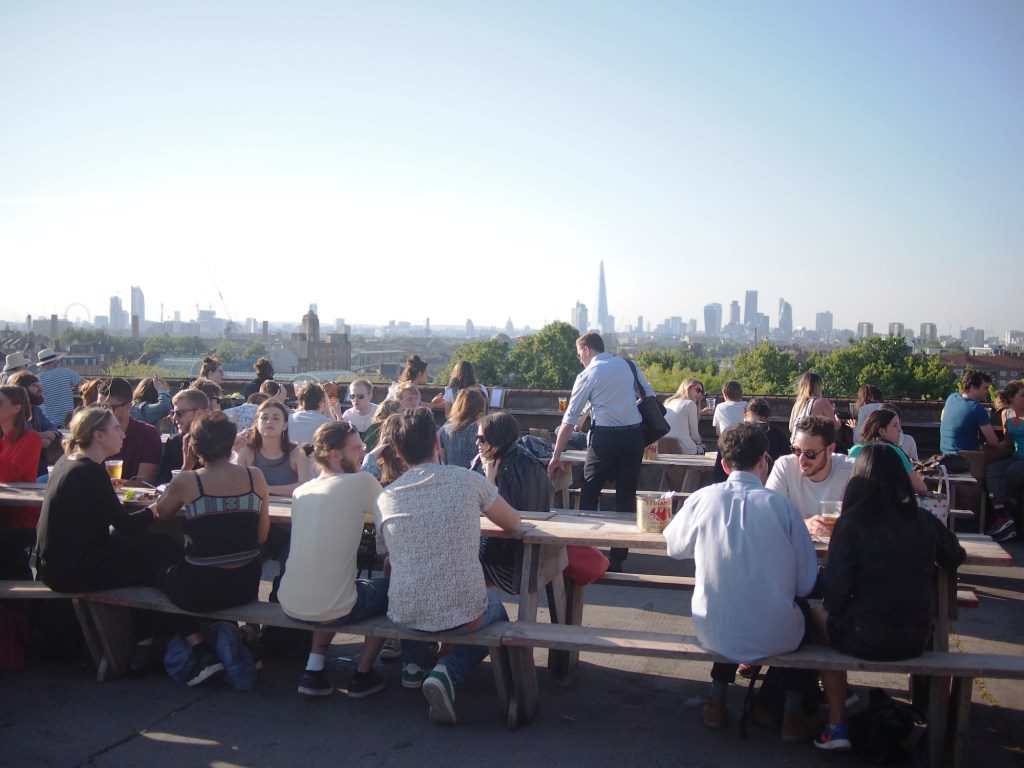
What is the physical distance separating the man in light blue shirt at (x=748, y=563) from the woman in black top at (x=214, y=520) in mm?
2129

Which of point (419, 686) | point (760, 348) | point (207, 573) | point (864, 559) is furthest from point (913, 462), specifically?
point (760, 348)

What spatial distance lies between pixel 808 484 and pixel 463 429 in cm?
221

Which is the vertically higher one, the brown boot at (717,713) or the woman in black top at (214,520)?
the woman in black top at (214,520)

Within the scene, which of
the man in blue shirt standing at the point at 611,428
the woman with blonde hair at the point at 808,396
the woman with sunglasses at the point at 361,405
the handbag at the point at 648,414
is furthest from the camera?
the woman with sunglasses at the point at 361,405

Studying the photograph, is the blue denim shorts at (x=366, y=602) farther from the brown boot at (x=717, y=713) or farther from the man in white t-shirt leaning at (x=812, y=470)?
the man in white t-shirt leaning at (x=812, y=470)

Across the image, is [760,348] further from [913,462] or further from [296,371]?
[913,462]

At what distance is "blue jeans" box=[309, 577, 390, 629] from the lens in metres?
3.97

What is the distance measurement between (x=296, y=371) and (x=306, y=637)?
354 feet

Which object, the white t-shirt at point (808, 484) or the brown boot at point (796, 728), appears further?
the white t-shirt at point (808, 484)

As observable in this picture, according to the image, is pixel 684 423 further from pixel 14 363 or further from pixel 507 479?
pixel 14 363

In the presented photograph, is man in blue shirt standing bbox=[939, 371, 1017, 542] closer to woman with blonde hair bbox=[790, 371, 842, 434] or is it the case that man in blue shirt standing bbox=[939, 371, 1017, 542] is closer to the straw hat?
woman with blonde hair bbox=[790, 371, 842, 434]

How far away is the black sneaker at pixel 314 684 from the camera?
4.11 meters

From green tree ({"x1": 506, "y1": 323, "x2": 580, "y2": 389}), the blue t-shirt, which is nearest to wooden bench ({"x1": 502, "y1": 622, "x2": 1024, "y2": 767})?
the blue t-shirt

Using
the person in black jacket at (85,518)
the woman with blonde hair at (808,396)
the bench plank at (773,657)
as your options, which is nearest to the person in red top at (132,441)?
the person in black jacket at (85,518)
